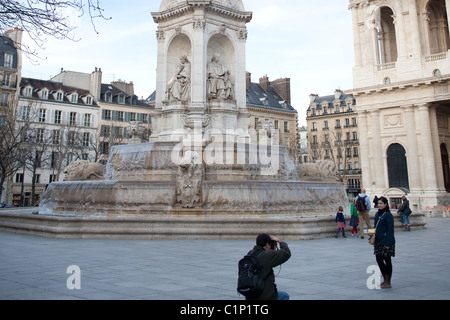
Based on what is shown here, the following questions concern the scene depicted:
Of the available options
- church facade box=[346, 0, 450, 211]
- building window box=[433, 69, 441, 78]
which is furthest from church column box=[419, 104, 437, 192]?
building window box=[433, 69, 441, 78]

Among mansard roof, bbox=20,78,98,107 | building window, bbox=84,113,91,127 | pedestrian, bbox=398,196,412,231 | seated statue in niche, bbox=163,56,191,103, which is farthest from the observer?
building window, bbox=84,113,91,127

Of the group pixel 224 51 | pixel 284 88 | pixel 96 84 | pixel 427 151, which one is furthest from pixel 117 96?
pixel 224 51

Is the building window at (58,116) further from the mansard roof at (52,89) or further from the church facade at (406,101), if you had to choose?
the church facade at (406,101)

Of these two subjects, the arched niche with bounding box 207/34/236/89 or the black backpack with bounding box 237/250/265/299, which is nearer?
the black backpack with bounding box 237/250/265/299

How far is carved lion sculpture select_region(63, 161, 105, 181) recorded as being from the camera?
58.7 ft

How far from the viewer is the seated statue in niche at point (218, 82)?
1969 centimetres

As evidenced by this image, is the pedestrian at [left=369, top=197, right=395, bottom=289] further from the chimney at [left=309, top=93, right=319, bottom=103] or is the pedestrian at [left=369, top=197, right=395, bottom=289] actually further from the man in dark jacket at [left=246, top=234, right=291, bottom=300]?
the chimney at [left=309, top=93, right=319, bottom=103]

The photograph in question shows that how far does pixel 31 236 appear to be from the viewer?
1339cm

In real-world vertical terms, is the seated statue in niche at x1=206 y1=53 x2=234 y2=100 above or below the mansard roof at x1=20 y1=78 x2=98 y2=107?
below
